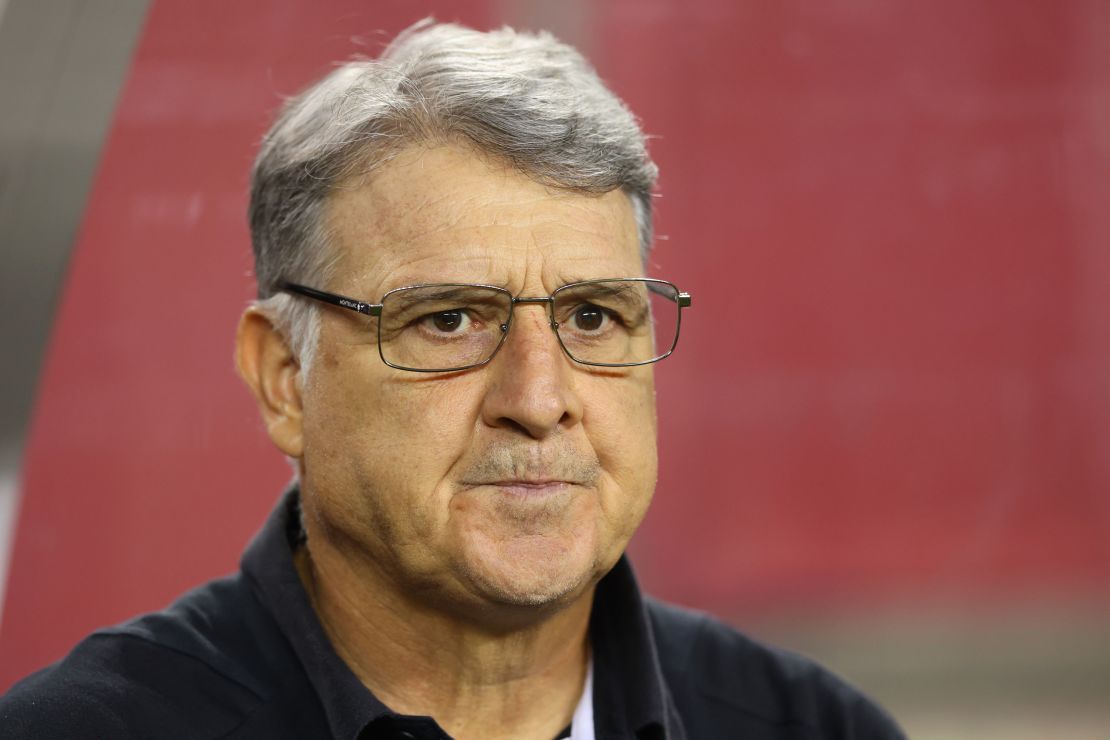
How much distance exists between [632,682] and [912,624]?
1.20 meters

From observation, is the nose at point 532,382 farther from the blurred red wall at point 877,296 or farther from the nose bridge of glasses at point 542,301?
the blurred red wall at point 877,296

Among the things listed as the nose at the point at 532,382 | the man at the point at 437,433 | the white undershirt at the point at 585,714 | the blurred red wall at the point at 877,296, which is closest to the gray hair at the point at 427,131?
the man at the point at 437,433

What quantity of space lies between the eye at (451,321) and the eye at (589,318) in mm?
164

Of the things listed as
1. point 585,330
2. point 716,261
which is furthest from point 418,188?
point 716,261

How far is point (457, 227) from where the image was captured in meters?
1.61

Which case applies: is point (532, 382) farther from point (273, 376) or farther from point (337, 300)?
point (273, 376)

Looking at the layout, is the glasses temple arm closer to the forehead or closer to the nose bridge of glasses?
the forehead

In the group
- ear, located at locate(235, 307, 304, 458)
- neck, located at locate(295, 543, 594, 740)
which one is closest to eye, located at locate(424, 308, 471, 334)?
ear, located at locate(235, 307, 304, 458)

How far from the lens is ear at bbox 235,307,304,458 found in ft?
5.88

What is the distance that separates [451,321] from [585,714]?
649 millimetres

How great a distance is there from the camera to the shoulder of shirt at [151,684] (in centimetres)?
155

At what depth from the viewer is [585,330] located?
1.70 metres

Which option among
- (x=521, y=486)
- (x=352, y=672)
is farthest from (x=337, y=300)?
(x=352, y=672)

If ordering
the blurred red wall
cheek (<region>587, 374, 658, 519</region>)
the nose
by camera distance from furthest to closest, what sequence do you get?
1. the blurred red wall
2. cheek (<region>587, 374, 658, 519</region>)
3. the nose
